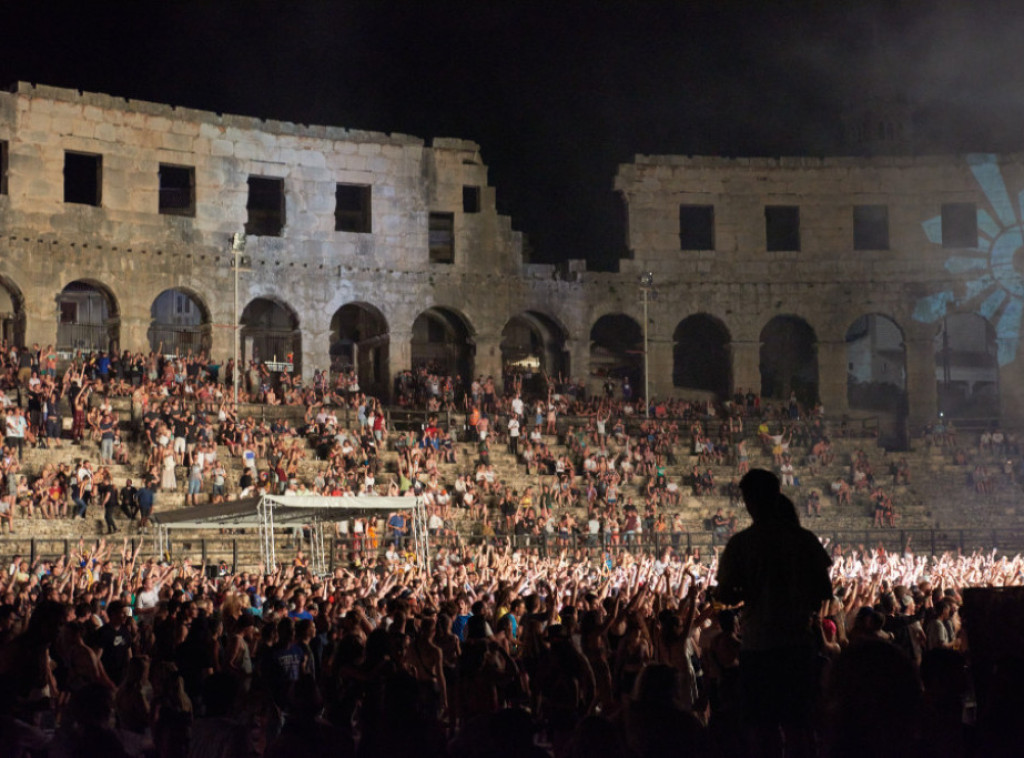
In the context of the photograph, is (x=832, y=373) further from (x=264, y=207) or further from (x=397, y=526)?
(x=397, y=526)

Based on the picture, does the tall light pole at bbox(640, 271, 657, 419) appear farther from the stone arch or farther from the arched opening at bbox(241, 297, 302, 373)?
the arched opening at bbox(241, 297, 302, 373)

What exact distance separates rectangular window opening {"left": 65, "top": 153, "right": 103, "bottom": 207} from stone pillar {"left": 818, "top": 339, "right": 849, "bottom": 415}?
82.0ft

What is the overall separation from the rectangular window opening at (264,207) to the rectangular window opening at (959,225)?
23.3 meters

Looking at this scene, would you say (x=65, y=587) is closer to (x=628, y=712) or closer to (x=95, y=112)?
(x=628, y=712)

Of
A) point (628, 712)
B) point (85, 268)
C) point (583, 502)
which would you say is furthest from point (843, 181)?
point (628, 712)

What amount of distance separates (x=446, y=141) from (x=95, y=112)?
36.7ft

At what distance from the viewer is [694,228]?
52.1 metres

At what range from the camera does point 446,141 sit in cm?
4503

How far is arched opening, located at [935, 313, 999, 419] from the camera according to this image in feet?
174

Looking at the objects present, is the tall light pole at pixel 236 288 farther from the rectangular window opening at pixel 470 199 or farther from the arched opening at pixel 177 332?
the rectangular window opening at pixel 470 199

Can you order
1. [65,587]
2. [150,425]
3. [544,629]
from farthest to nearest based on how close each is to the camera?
1. [150,425]
2. [65,587]
3. [544,629]

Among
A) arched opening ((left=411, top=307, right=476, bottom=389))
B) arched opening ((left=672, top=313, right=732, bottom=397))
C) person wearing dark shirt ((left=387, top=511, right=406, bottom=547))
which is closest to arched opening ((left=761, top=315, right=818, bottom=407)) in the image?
arched opening ((left=672, top=313, right=732, bottom=397))

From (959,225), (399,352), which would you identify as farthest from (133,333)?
(959,225)

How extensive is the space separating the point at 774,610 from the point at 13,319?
119 ft
